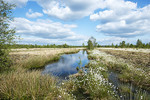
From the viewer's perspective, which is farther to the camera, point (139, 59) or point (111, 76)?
point (139, 59)

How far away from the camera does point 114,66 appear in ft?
38.0

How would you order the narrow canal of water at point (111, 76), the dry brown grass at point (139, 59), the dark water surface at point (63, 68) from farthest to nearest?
the dry brown grass at point (139, 59), the dark water surface at point (63, 68), the narrow canal of water at point (111, 76)

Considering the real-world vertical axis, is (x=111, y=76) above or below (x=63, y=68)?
above

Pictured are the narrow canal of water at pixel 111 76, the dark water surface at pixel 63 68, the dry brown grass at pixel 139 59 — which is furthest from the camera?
the dry brown grass at pixel 139 59

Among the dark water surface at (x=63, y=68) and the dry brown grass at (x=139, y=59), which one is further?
the dry brown grass at (x=139, y=59)

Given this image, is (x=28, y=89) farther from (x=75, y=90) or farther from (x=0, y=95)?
(x=75, y=90)

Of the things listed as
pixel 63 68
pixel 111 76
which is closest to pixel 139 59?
pixel 111 76

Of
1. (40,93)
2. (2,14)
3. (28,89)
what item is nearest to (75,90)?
(40,93)

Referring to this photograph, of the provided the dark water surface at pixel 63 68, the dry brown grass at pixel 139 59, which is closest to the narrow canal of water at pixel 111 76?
the dark water surface at pixel 63 68

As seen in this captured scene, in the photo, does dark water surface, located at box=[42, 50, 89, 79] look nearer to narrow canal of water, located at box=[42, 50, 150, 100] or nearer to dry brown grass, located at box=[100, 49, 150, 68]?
narrow canal of water, located at box=[42, 50, 150, 100]

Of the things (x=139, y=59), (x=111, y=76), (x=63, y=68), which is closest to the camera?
(x=111, y=76)

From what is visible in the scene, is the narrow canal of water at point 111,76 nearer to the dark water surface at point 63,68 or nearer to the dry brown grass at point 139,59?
the dark water surface at point 63,68

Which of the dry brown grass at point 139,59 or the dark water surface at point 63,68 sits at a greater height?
the dry brown grass at point 139,59

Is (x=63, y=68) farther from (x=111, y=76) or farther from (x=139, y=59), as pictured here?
(x=139, y=59)
